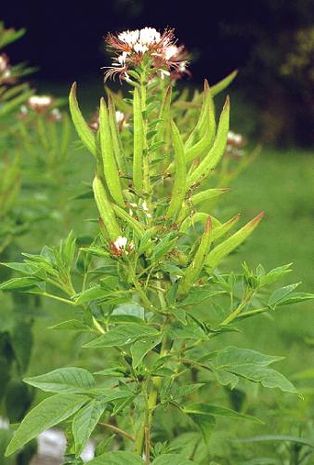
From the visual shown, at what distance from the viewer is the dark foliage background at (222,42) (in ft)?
37.9

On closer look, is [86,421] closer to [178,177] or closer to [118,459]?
[118,459]

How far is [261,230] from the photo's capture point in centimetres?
840

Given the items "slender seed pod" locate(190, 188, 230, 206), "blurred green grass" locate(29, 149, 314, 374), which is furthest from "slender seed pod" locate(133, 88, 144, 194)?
"blurred green grass" locate(29, 149, 314, 374)

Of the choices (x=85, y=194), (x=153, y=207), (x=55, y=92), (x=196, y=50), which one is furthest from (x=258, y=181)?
(x=153, y=207)

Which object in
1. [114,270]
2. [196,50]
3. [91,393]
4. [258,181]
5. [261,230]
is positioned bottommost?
[91,393]

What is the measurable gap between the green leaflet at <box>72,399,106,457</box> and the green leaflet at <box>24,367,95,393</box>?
4 cm

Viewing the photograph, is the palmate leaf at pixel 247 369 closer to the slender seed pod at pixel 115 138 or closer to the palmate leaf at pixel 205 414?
the palmate leaf at pixel 205 414

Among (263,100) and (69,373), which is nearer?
(69,373)

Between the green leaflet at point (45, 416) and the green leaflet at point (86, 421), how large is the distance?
0.01 metres

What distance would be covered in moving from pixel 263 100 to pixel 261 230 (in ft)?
13.2

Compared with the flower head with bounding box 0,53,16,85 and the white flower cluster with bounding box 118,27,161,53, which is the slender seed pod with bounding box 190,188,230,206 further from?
the flower head with bounding box 0,53,16,85

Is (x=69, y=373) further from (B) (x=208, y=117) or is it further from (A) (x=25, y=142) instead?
(A) (x=25, y=142)

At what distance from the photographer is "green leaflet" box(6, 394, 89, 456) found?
5.24 feet

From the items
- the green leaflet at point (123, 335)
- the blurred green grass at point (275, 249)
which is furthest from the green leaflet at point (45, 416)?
the blurred green grass at point (275, 249)
